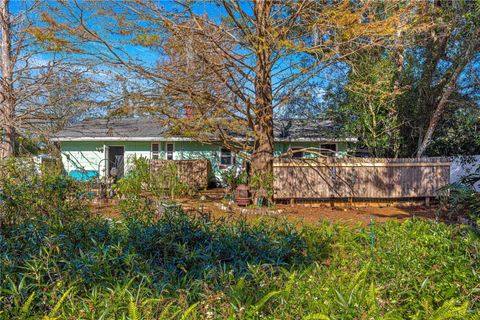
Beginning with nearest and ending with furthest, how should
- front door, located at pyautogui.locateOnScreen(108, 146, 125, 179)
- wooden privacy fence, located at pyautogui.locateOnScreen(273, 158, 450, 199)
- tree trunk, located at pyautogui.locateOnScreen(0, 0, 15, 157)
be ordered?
1. wooden privacy fence, located at pyautogui.locateOnScreen(273, 158, 450, 199)
2. tree trunk, located at pyautogui.locateOnScreen(0, 0, 15, 157)
3. front door, located at pyautogui.locateOnScreen(108, 146, 125, 179)

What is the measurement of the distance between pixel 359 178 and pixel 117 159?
35.2 feet

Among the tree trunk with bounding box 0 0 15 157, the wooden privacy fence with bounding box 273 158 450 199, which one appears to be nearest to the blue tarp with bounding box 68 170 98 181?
the tree trunk with bounding box 0 0 15 157

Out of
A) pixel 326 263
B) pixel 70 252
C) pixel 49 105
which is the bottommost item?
pixel 326 263

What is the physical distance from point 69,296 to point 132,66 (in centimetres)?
657

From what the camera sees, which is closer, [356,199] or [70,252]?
[70,252]

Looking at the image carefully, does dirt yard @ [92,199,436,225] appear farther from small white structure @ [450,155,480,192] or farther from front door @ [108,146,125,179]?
front door @ [108,146,125,179]

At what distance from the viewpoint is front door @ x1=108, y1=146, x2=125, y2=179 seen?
48.4 ft

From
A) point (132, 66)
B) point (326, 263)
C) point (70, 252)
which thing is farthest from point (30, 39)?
point (326, 263)

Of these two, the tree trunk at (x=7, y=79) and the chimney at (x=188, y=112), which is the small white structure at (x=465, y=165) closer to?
the chimney at (x=188, y=112)

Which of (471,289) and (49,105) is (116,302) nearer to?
(471,289)

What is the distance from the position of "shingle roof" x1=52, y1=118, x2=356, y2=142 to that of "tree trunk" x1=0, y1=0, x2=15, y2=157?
3295 mm

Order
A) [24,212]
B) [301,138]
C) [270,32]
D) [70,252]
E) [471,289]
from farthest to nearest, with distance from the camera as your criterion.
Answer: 1. [301,138]
2. [270,32]
3. [24,212]
4. [70,252]
5. [471,289]

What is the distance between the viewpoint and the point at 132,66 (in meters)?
7.86

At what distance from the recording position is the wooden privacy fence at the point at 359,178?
9680mm
